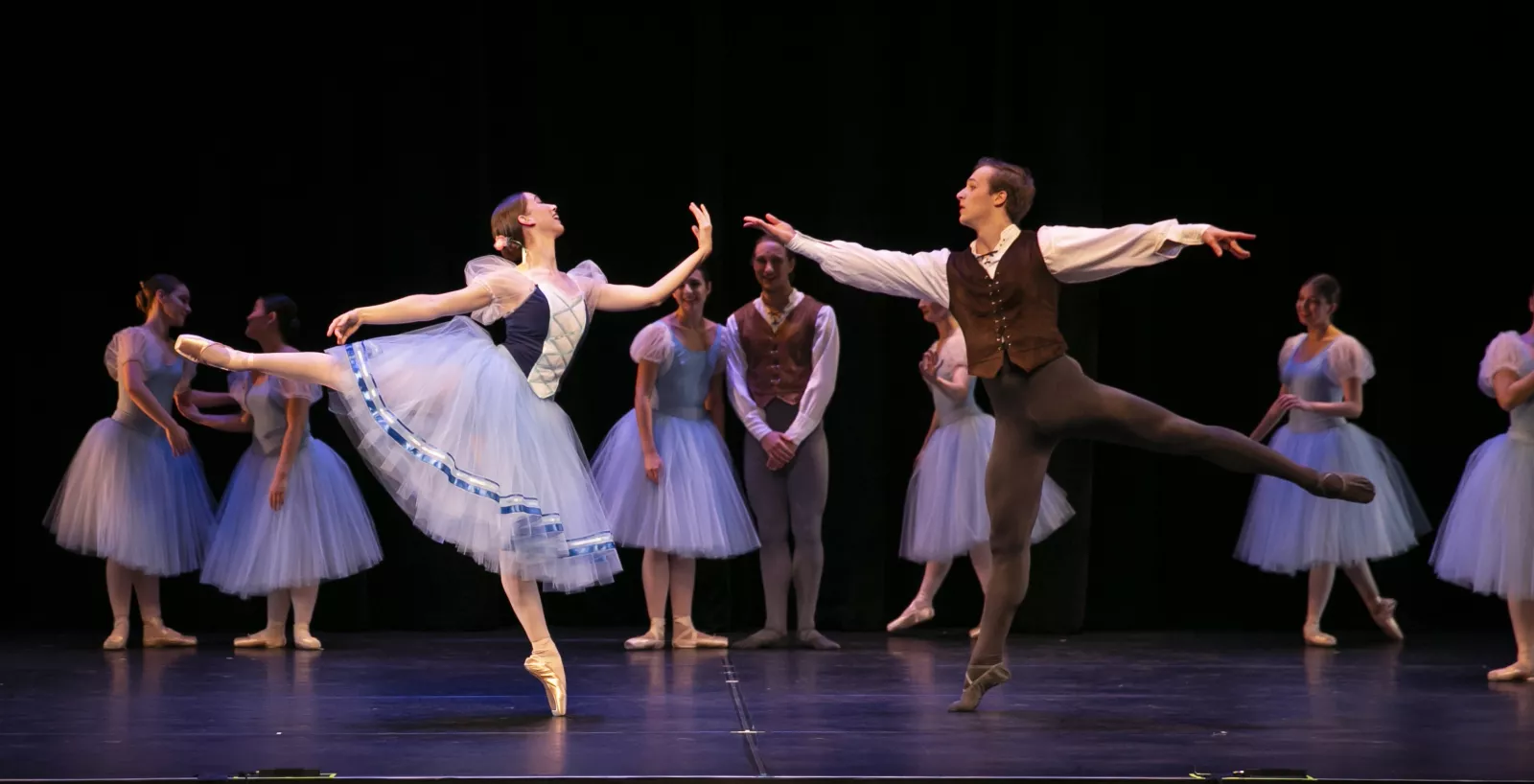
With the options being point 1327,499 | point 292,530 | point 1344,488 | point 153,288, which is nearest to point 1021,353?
point 1344,488

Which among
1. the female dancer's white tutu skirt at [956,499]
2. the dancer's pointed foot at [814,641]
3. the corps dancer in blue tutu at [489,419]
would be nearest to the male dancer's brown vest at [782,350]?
the female dancer's white tutu skirt at [956,499]

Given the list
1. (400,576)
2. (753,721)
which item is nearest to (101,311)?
(400,576)

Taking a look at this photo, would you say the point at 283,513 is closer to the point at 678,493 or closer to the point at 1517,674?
the point at 678,493

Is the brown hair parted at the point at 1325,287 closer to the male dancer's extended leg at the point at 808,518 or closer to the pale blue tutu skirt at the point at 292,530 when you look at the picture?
the male dancer's extended leg at the point at 808,518

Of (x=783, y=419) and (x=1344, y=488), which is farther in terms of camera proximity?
(x=783, y=419)

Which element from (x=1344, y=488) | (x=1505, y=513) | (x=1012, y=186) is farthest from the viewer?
(x=1505, y=513)

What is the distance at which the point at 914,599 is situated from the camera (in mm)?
6426

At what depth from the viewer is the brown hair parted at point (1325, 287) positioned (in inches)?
240

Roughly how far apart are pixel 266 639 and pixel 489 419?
2.35 m

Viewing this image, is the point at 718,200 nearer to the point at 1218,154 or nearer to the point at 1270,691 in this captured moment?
the point at 1218,154

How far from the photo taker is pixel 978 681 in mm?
4184

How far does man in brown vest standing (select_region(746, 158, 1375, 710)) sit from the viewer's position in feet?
13.1

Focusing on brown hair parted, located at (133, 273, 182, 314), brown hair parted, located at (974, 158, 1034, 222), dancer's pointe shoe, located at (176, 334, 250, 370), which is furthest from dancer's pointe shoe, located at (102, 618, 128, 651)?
brown hair parted, located at (974, 158, 1034, 222)

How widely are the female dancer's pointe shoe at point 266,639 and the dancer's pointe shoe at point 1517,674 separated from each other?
4051mm
